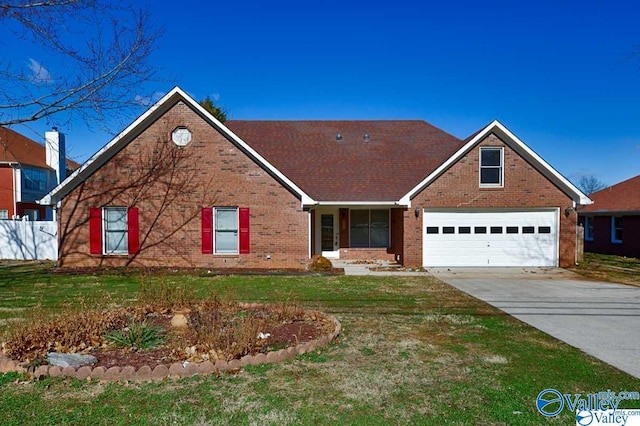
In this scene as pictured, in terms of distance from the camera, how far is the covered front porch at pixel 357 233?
742 inches

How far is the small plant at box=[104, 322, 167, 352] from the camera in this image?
20.0 ft

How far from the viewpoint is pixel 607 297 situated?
11.0 metres

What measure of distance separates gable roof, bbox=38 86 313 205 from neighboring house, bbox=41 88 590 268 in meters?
0.04

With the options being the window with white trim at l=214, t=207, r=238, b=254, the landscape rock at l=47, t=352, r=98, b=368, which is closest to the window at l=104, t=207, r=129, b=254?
the window with white trim at l=214, t=207, r=238, b=254

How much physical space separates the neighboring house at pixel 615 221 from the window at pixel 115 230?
78.5 ft

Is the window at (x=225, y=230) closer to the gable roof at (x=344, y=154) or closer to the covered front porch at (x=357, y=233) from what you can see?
the gable roof at (x=344, y=154)

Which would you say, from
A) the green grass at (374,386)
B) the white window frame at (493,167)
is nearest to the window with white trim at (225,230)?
the green grass at (374,386)

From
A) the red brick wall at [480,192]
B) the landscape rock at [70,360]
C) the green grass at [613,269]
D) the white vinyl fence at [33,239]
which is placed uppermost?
the red brick wall at [480,192]

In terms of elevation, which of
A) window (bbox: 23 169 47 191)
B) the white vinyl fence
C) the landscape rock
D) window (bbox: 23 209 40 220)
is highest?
window (bbox: 23 169 47 191)

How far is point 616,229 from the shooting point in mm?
22922

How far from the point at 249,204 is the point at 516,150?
35.5 feet

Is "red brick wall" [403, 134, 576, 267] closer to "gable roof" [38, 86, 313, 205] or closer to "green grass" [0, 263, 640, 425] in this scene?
"gable roof" [38, 86, 313, 205]

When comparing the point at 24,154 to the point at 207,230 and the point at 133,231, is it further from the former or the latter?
the point at 207,230

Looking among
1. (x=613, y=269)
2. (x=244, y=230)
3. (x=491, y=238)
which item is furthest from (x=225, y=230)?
(x=613, y=269)
